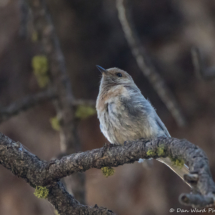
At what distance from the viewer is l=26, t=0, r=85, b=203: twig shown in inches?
196

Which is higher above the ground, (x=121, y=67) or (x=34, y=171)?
(x=121, y=67)

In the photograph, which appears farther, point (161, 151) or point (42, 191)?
point (42, 191)

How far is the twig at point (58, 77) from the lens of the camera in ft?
16.4

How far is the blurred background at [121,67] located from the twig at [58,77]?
1.35 meters

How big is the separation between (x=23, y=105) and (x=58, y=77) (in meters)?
0.84

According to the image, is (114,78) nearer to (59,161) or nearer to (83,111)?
(83,111)

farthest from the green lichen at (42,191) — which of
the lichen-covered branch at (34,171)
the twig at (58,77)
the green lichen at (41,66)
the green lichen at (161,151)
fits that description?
the green lichen at (41,66)

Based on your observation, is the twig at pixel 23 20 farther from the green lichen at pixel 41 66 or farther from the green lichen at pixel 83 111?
the green lichen at pixel 83 111

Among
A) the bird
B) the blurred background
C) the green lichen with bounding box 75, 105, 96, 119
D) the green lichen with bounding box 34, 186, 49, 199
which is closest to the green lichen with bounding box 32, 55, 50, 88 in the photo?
the green lichen with bounding box 75, 105, 96, 119

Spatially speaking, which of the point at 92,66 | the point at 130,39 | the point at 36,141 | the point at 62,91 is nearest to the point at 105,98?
the point at 130,39

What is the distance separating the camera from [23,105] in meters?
4.82

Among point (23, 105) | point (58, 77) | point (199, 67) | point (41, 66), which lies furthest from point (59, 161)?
point (41, 66)

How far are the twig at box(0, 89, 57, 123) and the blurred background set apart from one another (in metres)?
2.07

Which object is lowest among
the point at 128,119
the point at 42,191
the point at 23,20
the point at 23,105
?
the point at 42,191
